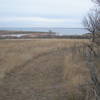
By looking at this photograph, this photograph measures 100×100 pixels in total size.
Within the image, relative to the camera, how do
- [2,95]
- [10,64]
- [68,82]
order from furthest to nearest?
[10,64] → [68,82] → [2,95]

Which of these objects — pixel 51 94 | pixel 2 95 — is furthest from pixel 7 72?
pixel 51 94

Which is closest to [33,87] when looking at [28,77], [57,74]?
[28,77]

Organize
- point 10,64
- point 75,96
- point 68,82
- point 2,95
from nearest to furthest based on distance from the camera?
1. point 75,96
2. point 2,95
3. point 68,82
4. point 10,64

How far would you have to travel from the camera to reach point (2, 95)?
6668mm

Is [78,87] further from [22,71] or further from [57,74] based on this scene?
[22,71]

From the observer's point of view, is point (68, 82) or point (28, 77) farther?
point (28, 77)

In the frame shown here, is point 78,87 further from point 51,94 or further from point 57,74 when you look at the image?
point 57,74

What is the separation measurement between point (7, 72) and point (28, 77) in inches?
53.1

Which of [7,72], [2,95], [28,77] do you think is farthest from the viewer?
[7,72]

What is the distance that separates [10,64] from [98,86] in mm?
6075

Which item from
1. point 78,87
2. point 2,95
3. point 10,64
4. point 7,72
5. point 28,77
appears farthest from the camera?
point 10,64

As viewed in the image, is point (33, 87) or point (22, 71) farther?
point (22, 71)

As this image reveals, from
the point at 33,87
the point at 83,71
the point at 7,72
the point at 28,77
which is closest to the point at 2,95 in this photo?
the point at 33,87

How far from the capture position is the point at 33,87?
7.49 m
